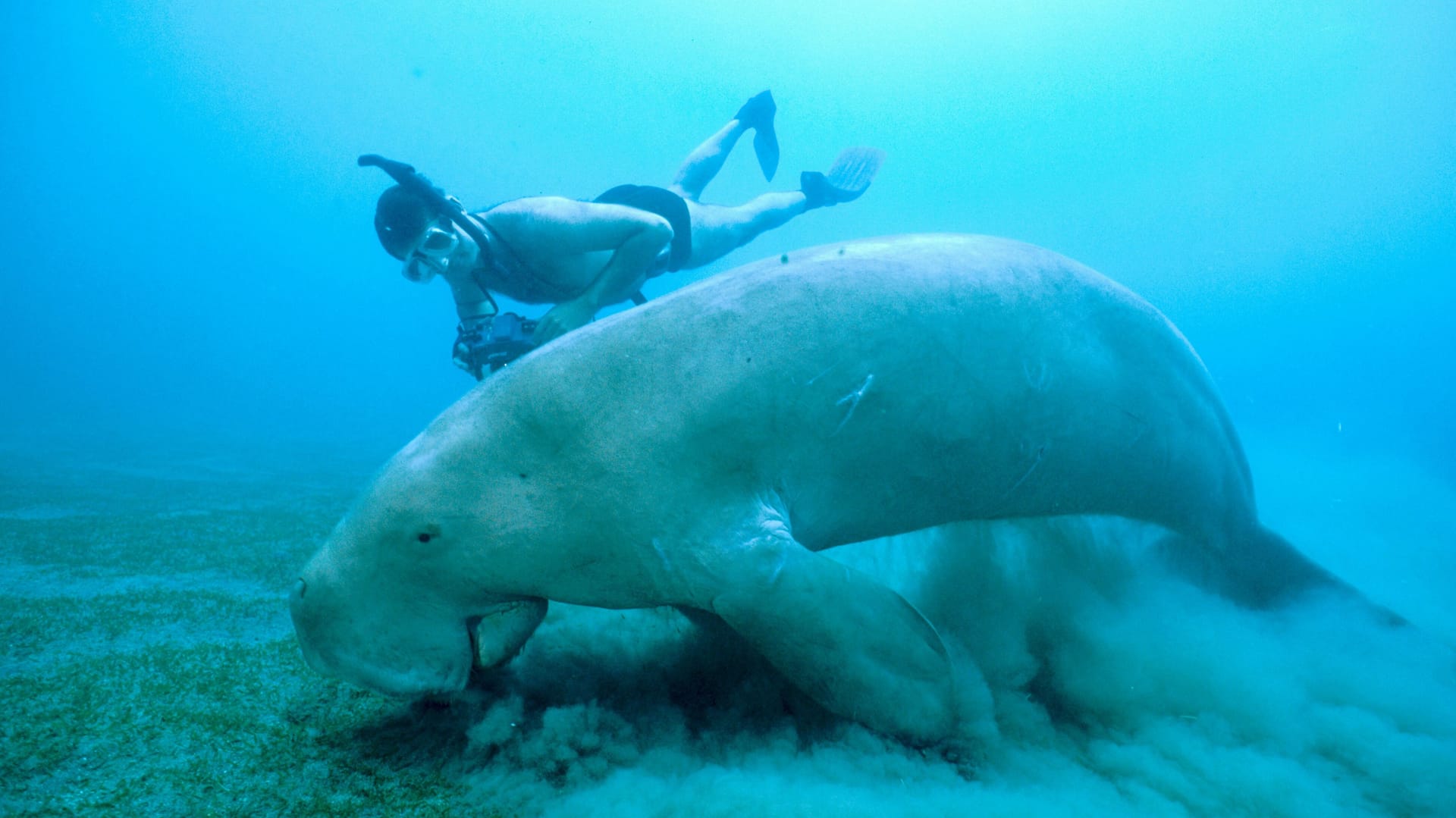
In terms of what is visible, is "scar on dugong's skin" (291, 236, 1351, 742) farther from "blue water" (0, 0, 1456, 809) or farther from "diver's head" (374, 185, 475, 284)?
"blue water" (0, 0, 1456, 809)

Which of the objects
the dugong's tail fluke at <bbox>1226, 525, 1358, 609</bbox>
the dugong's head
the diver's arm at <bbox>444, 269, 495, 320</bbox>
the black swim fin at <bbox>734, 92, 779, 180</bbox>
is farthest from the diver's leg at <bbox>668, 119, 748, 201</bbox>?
the dugong's tail fluke at <bbox>1226, 525, 1358, 609</bbox>

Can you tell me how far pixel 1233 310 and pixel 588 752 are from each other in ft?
408

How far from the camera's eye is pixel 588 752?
176 centimetres

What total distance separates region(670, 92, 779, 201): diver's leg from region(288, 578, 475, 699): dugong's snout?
18.1ft

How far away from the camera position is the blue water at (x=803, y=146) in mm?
59906

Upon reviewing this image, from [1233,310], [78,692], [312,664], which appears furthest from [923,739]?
[1233,310]

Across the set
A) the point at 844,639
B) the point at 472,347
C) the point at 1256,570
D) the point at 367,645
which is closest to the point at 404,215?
the point at 472,347

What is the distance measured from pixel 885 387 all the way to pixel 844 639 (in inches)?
31.6

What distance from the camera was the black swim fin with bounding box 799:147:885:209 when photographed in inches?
301

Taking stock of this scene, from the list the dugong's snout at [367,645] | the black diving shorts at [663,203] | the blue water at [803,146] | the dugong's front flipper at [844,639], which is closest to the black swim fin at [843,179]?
the black diving shorts at [663,203]

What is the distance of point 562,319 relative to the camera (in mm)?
3244

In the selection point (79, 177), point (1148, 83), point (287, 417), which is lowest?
point (287, 417)

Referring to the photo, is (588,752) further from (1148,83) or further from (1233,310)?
(1233,310)

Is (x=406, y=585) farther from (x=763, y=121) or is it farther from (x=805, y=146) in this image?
(x=805, y=146)
